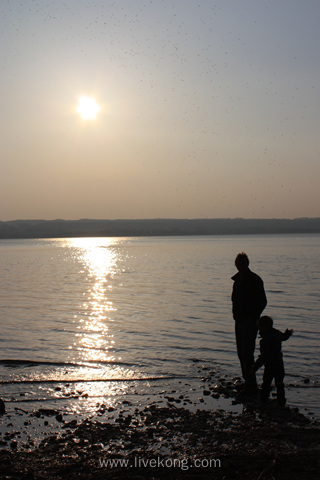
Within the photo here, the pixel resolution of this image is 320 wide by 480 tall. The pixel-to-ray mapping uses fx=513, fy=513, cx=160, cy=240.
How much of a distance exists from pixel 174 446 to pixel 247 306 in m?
3.21

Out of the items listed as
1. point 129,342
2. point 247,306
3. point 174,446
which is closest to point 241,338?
point 247,306

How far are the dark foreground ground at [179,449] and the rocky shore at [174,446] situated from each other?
0.04 ft

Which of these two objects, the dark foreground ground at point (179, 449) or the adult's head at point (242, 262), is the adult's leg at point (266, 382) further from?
the adult's head at point (242, 262)

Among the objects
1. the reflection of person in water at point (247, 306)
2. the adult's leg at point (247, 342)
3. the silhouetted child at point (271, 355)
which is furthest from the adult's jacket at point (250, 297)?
the silhouetted child at point (271, 355)

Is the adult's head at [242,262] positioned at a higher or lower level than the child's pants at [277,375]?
higher

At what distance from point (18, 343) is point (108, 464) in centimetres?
948

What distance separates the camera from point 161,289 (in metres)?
30.7

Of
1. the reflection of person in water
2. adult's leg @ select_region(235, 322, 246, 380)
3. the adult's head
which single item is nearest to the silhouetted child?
the reflection of person in water

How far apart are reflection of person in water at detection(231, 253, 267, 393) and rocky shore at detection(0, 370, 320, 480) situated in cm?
95

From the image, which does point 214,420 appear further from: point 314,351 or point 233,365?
point 314,351

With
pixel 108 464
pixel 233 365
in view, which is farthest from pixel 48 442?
pixel 233 365

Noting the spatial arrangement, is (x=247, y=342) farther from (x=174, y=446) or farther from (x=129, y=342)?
(x=129, y=342)

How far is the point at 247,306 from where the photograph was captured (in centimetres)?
909

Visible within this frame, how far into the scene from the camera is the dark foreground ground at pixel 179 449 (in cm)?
577
